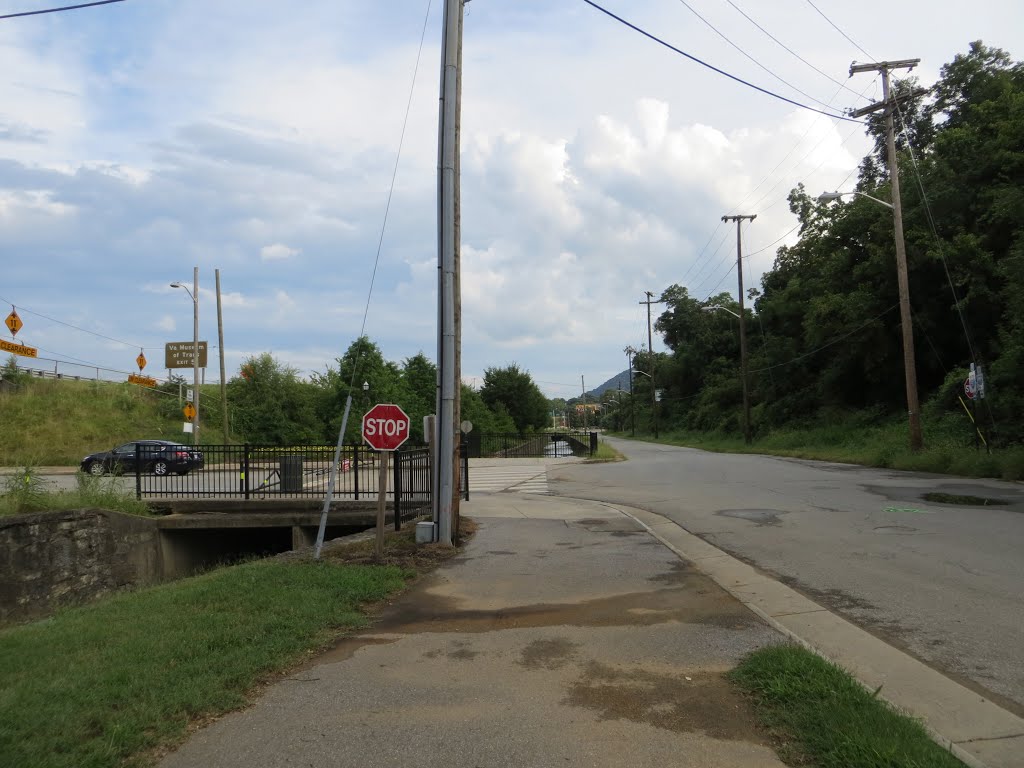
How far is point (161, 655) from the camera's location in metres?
5.41

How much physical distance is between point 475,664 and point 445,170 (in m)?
7.25

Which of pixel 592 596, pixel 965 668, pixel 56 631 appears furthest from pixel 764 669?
pixel 56 631

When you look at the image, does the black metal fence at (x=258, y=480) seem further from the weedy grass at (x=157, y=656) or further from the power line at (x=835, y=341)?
the power line at (x=835, y=341)

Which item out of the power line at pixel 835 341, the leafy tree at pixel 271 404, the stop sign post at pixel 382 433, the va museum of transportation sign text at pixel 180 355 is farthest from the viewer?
the leafy tree at pixel 271 404

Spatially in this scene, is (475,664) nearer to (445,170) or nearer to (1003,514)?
(445,170)

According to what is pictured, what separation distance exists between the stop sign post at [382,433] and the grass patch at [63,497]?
5580mm

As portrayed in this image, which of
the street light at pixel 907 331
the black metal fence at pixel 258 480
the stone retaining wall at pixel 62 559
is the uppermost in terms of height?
the street light at pixel 907 331

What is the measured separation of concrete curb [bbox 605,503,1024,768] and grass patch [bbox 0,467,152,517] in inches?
405

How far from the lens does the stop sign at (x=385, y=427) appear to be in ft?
31.3

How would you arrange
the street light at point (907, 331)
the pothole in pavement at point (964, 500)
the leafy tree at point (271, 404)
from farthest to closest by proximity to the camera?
the leafy tree at point (271, 404) < the street light at point (907, 331) < the pothole in pavement at point (964, 500)

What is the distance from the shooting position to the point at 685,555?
984cm

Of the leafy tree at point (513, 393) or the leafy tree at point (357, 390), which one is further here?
the leafy tree at point (513, 393)

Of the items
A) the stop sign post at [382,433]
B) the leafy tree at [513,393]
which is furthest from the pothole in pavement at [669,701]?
the leafy tree at [513,393]

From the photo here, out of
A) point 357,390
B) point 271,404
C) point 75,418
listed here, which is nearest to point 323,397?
point 271,404
